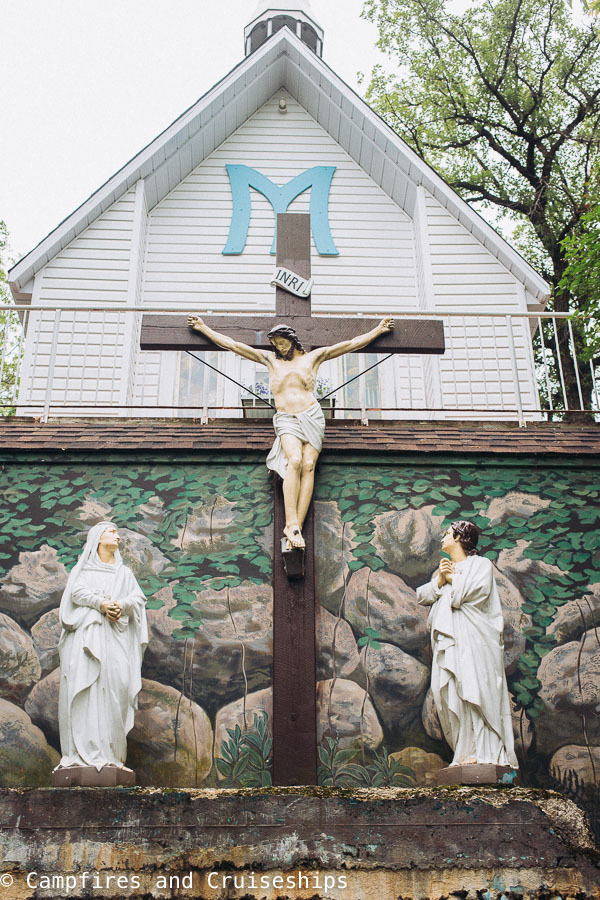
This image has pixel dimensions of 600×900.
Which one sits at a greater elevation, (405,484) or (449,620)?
(405,484)

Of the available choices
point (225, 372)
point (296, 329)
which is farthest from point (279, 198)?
point (296, 329)

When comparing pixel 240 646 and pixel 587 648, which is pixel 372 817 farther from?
pixel 587 648

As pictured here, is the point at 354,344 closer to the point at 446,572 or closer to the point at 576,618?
the point at 446,572

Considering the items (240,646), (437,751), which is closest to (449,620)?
(437,751)

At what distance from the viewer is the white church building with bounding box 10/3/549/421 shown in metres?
12.2

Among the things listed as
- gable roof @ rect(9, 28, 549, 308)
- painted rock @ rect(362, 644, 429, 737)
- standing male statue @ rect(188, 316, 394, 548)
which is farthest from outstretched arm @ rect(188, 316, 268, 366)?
gable roof @ rect(9, 28, 549, 308)

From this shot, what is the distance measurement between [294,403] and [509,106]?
51.2 ft

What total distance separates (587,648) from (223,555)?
9.90 feet

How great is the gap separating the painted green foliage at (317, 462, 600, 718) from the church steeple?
10.9m

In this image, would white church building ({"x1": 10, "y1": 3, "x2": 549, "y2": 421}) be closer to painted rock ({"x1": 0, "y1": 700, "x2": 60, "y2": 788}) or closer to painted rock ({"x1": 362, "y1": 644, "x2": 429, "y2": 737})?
painted rock ({"x1": 362, "y1": 644, "x2": 429, "y2": 737})

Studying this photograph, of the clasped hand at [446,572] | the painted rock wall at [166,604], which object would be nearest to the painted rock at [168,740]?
the painted rock wall at [166,604]

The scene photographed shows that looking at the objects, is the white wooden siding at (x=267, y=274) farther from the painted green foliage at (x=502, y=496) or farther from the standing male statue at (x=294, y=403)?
the standing male statue at (x=294, y=403)

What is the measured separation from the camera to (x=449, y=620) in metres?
6.53

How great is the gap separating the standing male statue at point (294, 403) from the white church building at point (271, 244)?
4306 mm
